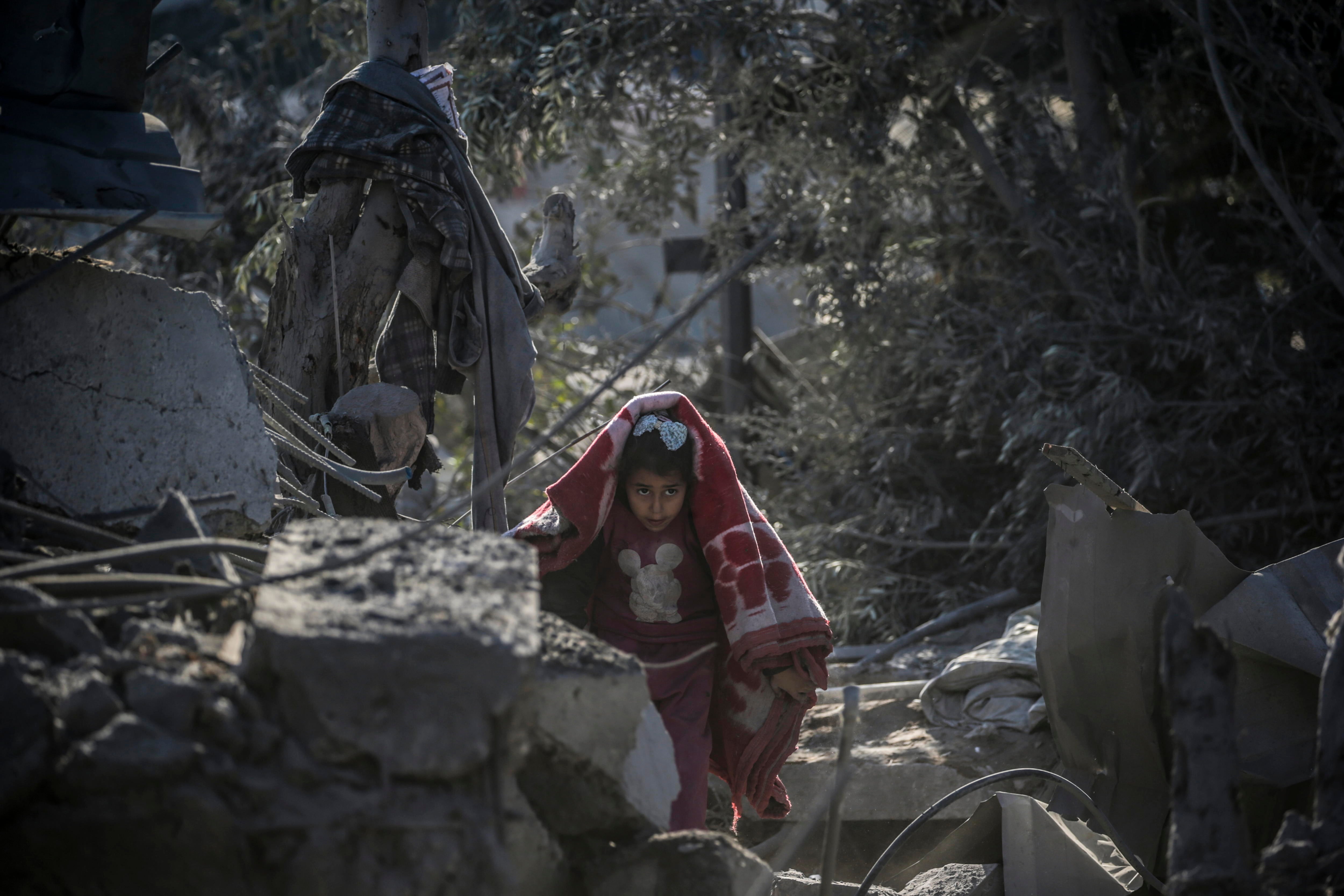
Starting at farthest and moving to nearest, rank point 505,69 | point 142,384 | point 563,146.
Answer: point 563,146 → point 505,69 → point 142,384

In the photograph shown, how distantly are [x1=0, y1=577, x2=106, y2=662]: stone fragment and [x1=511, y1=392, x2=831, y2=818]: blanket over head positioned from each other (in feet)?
4.99

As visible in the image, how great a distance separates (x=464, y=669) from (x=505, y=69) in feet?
17.1

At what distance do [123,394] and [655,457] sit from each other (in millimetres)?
1351

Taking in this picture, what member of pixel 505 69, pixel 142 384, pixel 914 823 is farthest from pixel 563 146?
pixel 914 823

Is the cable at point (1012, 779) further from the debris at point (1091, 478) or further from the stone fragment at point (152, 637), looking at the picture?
the stone fragment at point (152, 637)

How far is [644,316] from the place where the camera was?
27.7 feet

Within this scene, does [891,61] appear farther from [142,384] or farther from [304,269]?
[142,384]

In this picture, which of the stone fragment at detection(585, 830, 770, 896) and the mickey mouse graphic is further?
the mickey mouse graphic

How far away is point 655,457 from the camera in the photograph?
9.70ft

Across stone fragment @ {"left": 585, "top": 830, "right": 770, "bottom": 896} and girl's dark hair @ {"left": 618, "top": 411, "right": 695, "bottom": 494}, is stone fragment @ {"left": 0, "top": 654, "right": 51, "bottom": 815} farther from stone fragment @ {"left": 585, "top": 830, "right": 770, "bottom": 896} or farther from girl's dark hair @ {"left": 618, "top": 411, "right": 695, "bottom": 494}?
girl's dark hair @ {"left": 618, "top": 411, "right": 695, "bottom": 494}

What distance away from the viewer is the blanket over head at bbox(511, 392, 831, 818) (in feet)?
9.48

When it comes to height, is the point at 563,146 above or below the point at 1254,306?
above

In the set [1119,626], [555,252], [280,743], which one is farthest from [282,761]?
[555,252]

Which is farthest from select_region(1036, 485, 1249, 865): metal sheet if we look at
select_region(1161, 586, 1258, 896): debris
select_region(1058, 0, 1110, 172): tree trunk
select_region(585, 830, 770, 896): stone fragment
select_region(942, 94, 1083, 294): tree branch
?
select_region(1058, 0, 1110, 172): tree trunk
